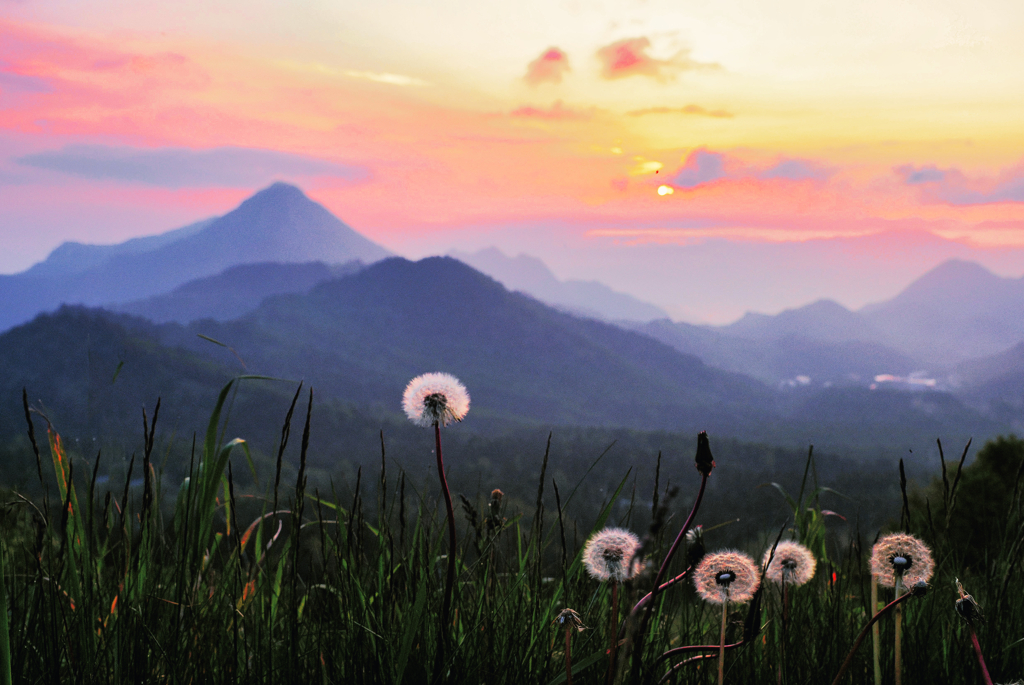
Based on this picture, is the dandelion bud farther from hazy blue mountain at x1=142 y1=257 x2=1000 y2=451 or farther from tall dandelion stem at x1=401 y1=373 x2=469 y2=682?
hazy blue mountain at x1=142 y1=257 x2=1000 y2=451

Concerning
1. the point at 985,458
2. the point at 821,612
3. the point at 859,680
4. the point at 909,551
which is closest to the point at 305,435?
the point at 909,551

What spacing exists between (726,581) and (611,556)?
0.98ft

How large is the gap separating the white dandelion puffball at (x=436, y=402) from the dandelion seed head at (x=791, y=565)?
1.12 m

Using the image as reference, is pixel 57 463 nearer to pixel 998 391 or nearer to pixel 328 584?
pixel 328 584

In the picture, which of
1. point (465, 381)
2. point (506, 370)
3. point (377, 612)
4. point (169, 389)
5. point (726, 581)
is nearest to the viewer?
point (726, 581)

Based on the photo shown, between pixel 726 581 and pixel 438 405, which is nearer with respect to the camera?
pixel 726 581

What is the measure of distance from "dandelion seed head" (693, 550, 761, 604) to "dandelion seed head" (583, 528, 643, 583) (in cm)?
22

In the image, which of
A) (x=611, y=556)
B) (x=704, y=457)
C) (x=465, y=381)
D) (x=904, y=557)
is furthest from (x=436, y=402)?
(x=465, y=381)

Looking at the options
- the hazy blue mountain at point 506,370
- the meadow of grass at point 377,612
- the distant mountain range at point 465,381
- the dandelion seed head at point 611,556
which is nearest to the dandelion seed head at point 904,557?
the meadow of grass at point 377,612

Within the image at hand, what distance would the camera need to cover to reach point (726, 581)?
5.18 feet

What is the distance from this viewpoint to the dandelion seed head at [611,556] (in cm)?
165

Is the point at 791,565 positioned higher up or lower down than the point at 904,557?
lower down

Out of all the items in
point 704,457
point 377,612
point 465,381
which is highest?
point 704,457

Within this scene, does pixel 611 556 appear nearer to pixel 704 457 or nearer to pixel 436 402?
pixel 704 457
